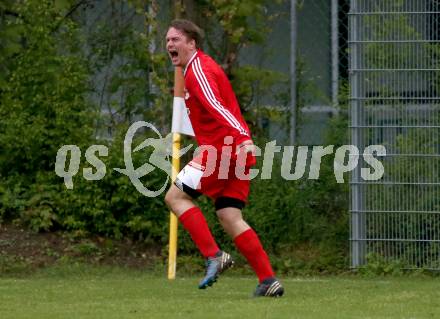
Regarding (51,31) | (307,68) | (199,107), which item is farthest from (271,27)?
(199,107)

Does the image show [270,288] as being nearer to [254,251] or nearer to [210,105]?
[254,251]

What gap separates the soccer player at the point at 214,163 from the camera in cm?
744

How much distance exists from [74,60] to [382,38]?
3.27m

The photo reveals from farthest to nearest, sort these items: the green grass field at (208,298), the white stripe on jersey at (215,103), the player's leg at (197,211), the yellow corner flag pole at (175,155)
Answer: the yellow corner flag pole at (175,155) < the player's leg at (197,211) < the white stripe on jersey at (215,103) < the green grass field at (208,298)

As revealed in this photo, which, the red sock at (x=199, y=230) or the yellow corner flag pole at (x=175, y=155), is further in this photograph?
the yellow corner flag pole at (x=175, y=155)

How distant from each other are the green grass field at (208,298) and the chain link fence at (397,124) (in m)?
0.54

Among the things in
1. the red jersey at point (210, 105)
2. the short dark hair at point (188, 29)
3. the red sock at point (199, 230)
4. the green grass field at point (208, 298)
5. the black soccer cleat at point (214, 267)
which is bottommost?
the green grass field at point (208, 298)

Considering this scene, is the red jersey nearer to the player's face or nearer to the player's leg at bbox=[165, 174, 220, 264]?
the player's face

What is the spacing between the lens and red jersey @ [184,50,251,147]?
742cm
